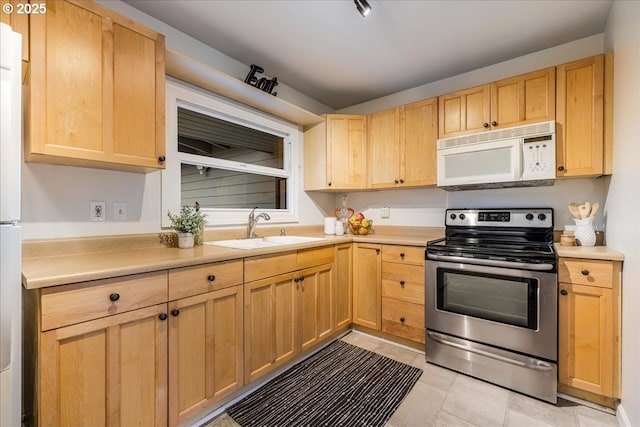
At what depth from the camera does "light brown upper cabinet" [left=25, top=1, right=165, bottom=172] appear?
1292 millimetres

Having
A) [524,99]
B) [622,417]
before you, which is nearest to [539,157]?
[524,99]

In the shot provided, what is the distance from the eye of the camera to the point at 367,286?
8.77 ft

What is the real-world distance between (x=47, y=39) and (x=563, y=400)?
3469mm

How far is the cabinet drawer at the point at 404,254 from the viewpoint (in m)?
2.38

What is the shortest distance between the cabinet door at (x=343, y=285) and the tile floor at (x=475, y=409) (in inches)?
32.4

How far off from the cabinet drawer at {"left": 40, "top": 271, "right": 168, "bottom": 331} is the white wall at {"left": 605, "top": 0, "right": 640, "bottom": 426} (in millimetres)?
2334

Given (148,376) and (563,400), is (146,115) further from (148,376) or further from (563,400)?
(563,400)

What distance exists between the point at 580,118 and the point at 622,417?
185cm

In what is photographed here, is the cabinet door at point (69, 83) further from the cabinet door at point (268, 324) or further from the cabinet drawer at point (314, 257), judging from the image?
the cabinet drawer at point (314, 257)

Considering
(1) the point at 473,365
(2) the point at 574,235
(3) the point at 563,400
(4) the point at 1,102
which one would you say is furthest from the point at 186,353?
(2) the point at 574,235

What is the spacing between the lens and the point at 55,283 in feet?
3.52

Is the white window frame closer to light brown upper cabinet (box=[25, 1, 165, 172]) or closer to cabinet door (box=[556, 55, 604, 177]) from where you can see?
light brown upper cabinet (box=[25, 1, 165, 172])

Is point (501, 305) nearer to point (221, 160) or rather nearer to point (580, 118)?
point (580, 118)

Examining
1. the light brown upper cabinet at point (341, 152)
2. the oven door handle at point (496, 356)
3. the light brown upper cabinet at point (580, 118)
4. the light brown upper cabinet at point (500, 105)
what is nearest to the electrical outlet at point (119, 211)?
the light brown upper cabinet at point (341, 152)
